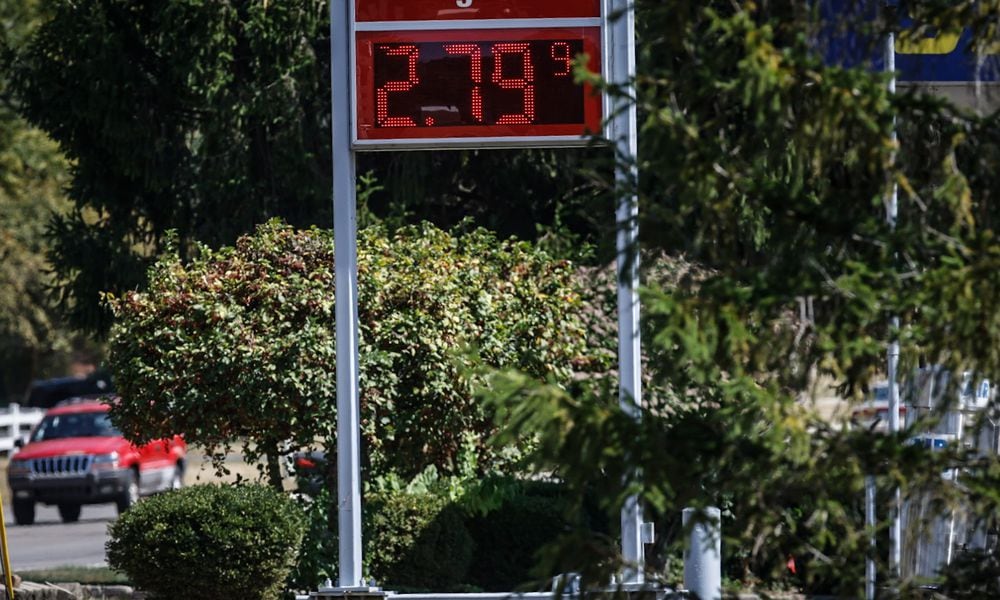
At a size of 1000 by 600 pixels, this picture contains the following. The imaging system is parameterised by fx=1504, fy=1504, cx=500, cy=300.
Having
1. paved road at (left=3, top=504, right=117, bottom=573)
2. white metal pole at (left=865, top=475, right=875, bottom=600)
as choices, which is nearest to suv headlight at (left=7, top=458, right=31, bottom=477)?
paved road at (left=3, top=504, right=117, bottom=573)

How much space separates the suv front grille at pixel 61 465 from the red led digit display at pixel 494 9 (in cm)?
1603

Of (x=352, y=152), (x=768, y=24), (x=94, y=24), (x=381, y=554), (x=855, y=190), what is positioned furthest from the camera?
(x=94, y=24)

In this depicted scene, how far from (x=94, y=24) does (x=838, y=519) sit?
13.9 meters

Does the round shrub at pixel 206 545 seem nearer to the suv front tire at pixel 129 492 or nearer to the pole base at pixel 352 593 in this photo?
the pole base at pixel 352 593

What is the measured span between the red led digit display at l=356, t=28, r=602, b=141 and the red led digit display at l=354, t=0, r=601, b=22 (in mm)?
90

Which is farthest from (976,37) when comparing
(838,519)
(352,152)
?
(352,152)

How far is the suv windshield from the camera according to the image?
24.2 m

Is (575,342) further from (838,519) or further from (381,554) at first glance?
(838,519)

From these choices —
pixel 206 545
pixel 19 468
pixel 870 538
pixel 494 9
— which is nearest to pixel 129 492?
pixel 19 468

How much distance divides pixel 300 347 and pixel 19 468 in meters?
14.3

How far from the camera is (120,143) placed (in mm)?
16781

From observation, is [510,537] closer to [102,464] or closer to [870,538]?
[870,538]

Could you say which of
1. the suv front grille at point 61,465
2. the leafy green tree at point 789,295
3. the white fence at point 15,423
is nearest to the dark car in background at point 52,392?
the white fence at point 15,423

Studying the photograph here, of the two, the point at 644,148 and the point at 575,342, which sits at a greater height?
the point at 644,148
